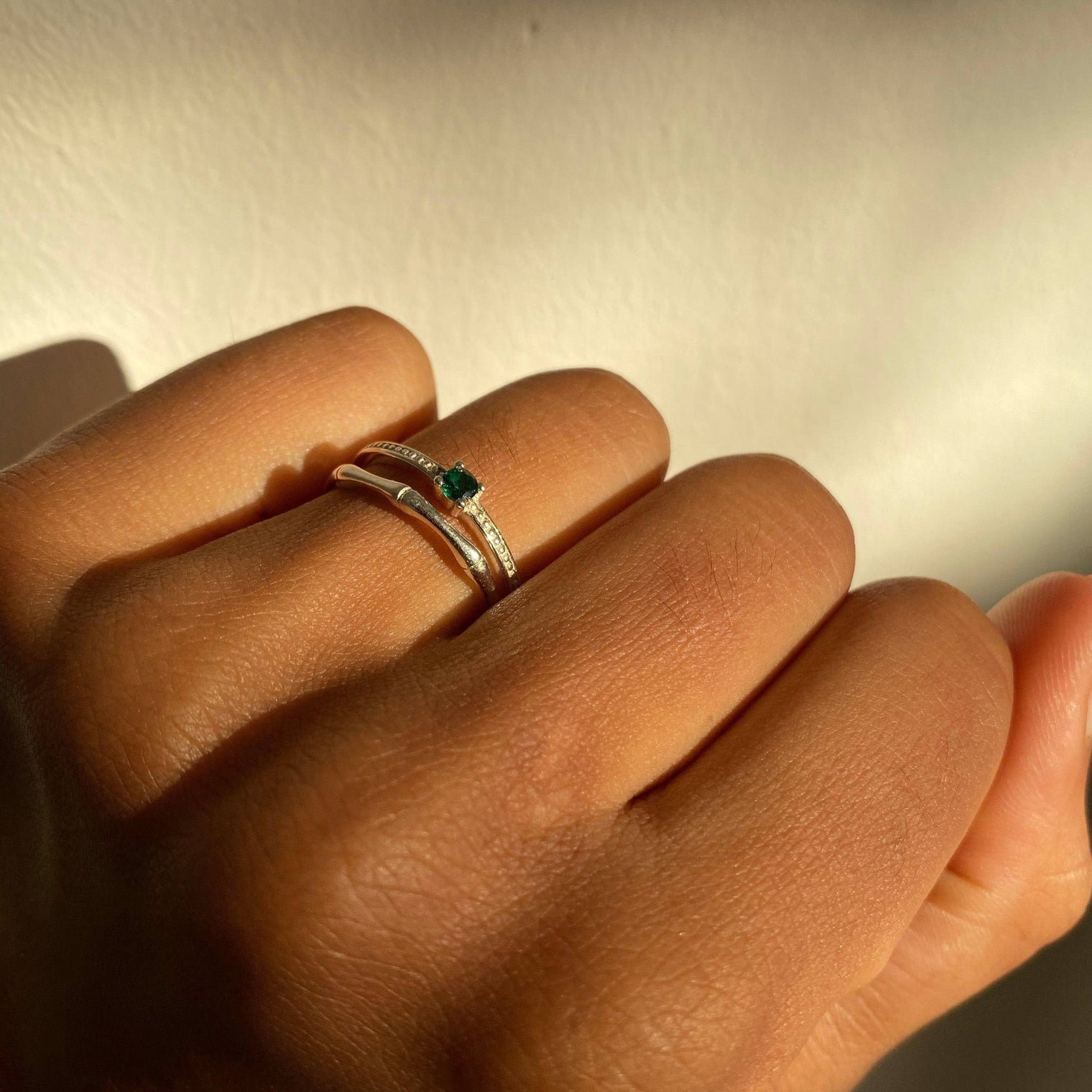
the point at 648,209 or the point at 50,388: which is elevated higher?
the point at 648,209

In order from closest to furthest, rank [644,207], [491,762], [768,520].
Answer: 1. [491,762]
2. [768,520]
3. [644,207]

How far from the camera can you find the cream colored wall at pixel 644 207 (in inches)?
29.3

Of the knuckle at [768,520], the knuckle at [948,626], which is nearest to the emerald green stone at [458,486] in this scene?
the knuckle at [768,520]

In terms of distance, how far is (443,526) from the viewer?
0.50 m

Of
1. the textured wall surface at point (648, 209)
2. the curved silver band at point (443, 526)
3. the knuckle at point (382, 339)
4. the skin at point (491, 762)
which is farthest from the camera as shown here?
the textured wall surface at point (648, 209)

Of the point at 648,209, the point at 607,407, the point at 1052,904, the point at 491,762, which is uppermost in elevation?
the point at 648,209

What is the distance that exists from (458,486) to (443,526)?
0.07ft

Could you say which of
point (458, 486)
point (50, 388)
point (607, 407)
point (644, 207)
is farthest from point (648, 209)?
point (50, 388)

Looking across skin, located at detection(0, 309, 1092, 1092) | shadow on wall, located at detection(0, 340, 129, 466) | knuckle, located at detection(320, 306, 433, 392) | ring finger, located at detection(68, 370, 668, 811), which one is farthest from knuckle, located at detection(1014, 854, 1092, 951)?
shadow on wall, located at detection(0, 340, 129, 466)

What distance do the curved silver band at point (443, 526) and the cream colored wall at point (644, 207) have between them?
35cm

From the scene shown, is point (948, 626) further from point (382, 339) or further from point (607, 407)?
point (382, 339)

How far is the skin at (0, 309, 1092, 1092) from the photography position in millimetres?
395

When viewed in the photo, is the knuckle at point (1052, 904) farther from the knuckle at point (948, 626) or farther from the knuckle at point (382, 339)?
the knuckle at point (382, 339)

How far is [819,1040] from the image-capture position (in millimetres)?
513
